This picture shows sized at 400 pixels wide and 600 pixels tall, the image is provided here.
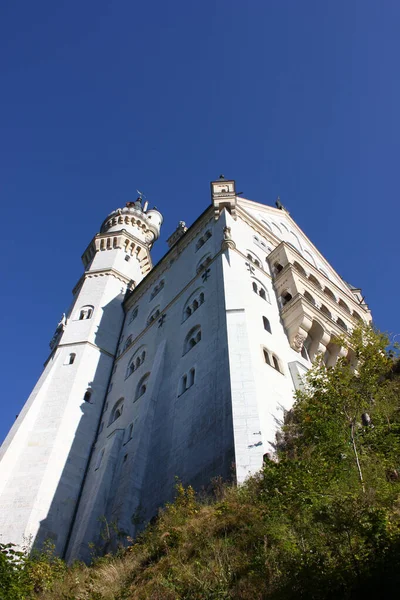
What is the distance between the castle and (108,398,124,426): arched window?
123mm

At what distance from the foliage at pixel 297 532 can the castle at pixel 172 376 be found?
7.91 feet

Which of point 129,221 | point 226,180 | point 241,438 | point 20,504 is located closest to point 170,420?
point 241,438

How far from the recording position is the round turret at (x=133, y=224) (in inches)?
1842

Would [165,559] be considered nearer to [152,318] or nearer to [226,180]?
[152,318]

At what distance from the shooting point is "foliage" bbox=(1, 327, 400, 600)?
833 centimetres

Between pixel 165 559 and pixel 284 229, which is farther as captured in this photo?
pixel 284 229

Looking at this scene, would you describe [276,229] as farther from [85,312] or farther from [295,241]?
[85,312]

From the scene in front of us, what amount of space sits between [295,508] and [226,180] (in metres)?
25.0

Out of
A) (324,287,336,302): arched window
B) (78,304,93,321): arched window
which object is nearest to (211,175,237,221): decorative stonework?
(324,287,336,302): arched window

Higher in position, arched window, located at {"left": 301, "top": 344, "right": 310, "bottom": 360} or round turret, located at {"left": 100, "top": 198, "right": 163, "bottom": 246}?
round turret, located at {"left": 100, "top": 198, "right": 163, "bottom": 246}

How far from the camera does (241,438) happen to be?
16625 mm

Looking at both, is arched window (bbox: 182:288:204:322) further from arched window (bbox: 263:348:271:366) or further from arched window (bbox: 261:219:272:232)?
arched window (bbox: 261:219:272:232)

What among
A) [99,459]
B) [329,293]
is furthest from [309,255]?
[99,459]

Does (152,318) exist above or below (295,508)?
above
